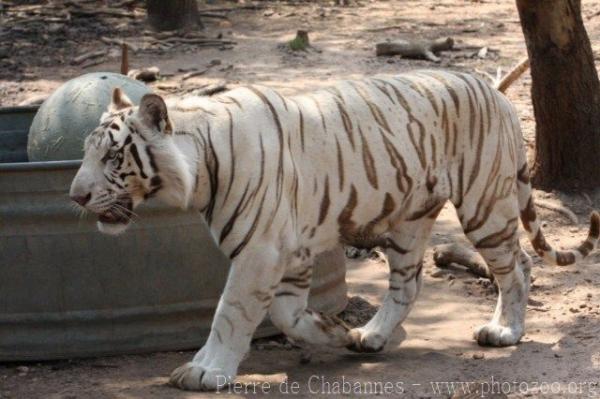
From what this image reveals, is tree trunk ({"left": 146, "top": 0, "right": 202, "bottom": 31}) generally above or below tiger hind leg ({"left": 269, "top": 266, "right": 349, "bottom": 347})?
below

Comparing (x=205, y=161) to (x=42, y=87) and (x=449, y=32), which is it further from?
(x=449, y=32)

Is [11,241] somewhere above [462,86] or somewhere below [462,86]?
below

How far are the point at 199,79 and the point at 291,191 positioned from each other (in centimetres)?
665

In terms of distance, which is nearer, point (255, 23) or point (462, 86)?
point (462, 86)

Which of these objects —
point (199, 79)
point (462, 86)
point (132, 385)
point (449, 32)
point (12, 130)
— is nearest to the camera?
point (132, 385)

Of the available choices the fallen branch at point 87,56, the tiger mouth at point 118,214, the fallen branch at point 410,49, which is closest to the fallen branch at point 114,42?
the fallen branch at point 87,56

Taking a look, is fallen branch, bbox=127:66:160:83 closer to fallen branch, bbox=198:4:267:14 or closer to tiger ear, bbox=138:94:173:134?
fallen branch, bbox=198:4:267:14

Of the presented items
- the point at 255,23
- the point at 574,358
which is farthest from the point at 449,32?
the point at 574,358

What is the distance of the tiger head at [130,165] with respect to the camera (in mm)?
4656

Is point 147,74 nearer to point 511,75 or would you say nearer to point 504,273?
point 511,75

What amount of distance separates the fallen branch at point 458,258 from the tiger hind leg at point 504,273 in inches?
37.3

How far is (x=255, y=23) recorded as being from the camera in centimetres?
1426

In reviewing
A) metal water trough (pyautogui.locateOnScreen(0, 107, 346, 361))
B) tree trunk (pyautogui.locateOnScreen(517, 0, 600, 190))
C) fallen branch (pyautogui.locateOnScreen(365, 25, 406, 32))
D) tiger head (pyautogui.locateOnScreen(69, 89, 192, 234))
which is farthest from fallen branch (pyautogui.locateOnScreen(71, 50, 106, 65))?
tiger head (pyautogui.locateOnScreen(69, 89, 192, 234))

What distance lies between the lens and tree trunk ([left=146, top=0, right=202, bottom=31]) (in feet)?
45.5
